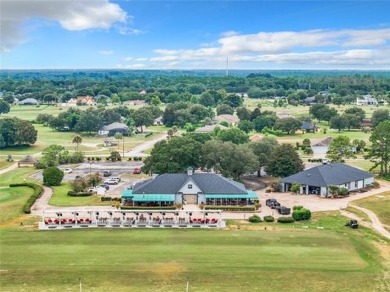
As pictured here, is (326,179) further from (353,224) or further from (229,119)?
(229,119)

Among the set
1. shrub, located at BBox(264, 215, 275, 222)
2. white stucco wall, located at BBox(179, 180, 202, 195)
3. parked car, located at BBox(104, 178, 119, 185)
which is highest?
white stucco wall, located at BBox(179, 180, 202, 195)

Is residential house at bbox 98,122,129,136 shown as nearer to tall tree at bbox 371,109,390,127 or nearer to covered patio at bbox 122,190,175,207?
tall tree at bbox 371,109,390,127

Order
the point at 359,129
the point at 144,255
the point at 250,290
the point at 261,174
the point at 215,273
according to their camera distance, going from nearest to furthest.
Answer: the point at 250,290 → the point at 215,273 → the point at 144,255 → the point at 261,174 → the point at 359,129

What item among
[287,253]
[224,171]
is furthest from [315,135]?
[287,253]

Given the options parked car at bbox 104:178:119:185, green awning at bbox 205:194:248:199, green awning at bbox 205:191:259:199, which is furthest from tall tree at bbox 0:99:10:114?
green awning at bbox 205:194:248:199

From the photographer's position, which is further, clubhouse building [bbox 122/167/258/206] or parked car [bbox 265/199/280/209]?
clubhouse building [bbox 122/167/258/206]

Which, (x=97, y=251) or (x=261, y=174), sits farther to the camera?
(x=261, y=174)

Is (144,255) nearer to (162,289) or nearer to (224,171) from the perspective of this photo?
(162,289)
